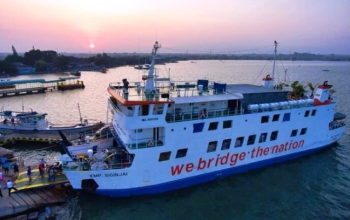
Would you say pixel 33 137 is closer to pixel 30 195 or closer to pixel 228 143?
pixel 30 195

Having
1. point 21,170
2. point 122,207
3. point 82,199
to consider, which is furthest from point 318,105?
point 21,170

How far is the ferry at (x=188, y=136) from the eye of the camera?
14.9 metres

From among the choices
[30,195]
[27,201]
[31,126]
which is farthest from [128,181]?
[31,126]

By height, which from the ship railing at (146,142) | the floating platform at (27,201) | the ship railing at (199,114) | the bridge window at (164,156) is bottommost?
the floating platform at (27,201)

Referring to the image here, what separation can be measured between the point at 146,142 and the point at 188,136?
2.69m

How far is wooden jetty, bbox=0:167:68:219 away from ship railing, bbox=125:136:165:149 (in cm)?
503

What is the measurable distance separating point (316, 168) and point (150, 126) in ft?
47.3

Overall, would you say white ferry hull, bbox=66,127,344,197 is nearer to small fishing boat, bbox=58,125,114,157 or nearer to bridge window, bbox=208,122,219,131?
small fishing boat, bbox=58,125,114,157

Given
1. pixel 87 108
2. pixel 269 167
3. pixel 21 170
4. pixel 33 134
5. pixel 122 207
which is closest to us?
pixel 122 207

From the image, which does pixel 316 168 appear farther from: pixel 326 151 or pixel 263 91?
pixel 263 91

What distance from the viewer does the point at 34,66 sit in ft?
378

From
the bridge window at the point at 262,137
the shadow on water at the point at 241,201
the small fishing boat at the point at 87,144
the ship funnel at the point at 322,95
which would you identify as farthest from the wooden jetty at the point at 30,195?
the ship funnel at the point at 322,95

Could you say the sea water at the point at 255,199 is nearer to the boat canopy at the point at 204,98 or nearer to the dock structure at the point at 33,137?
the dock structure at the point at 33,137

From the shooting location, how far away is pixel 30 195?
1504 cm
